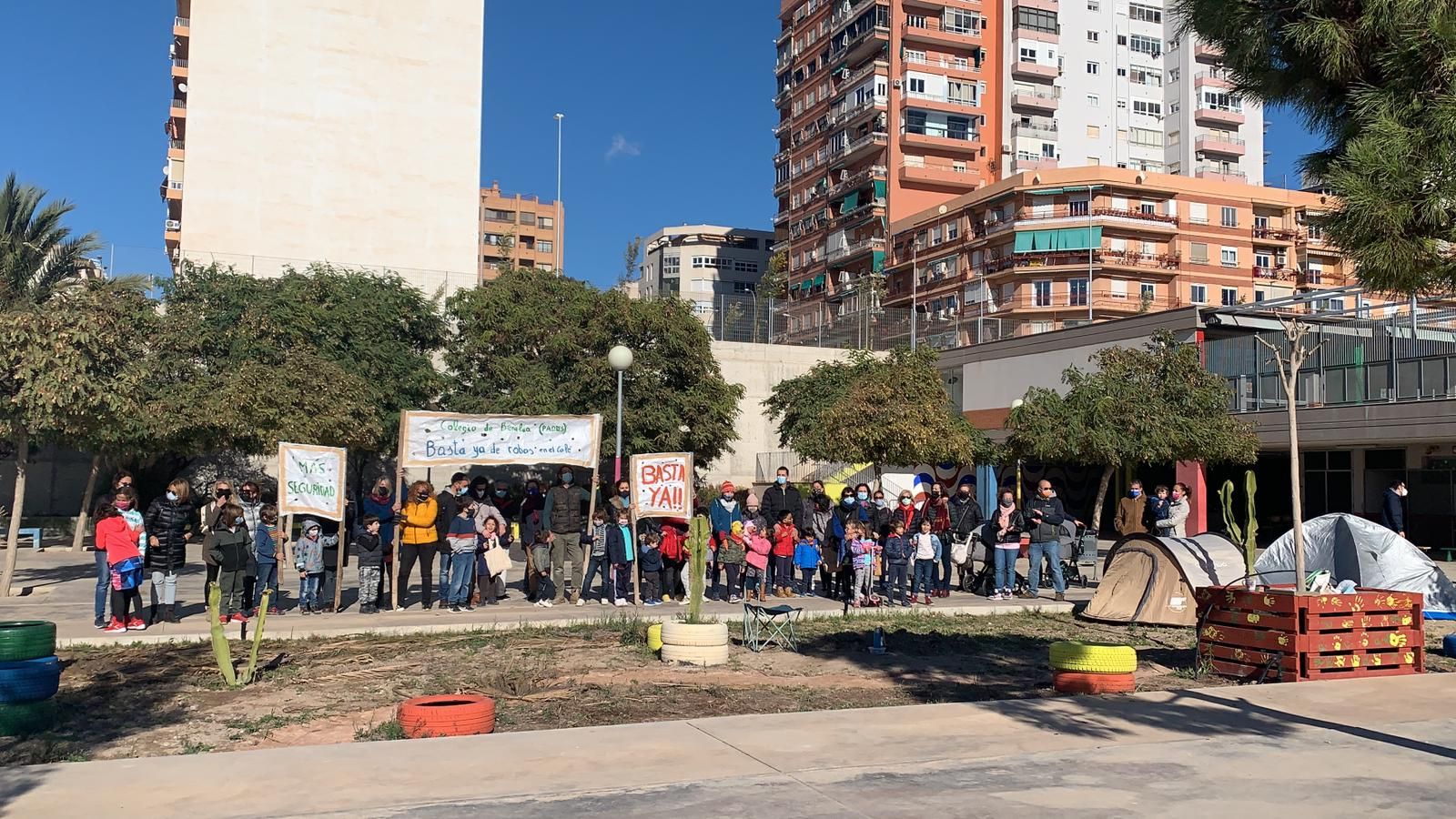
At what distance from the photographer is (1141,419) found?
26406 millimetres

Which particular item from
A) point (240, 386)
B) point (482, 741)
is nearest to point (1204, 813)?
point (482, 741)

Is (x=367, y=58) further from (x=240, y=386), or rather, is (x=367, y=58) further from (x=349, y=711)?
(x=349, y=711)

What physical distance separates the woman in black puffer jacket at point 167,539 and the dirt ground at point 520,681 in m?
1.49

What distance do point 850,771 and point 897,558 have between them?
1017 centimetres

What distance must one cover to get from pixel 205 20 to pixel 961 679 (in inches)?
1881

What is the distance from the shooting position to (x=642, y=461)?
17172mm

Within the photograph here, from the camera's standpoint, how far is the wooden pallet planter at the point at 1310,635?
10.6m

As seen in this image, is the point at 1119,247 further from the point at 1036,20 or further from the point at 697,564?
the point at 697,564

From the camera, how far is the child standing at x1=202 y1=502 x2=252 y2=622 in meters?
13.9

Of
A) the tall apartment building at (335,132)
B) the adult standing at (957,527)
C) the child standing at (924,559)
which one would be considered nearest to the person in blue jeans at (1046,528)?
the adult standing at (957,527)

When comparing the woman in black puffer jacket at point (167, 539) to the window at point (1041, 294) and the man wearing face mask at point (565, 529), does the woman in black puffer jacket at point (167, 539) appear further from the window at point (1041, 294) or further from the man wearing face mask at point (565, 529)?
the window at point (1041, 294)

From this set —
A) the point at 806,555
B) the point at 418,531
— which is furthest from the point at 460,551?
the point at 806,555

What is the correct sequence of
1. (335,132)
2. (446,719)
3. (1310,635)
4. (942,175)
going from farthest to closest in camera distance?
1. (942,175)
2. (335,132)
3. (1310,635)
4. (446,719)

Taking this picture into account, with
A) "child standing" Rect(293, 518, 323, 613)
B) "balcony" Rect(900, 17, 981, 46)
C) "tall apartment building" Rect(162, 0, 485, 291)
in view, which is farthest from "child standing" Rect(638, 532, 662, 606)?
"balcony" Rect(900, 17, 981, 46)
